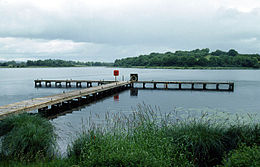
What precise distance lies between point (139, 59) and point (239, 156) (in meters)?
180

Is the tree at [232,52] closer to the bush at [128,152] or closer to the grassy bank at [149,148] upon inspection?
the grassy bank at [149,148]

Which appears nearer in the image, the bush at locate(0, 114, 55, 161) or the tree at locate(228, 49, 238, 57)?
the bush at locate(0, 114, 55, 161)

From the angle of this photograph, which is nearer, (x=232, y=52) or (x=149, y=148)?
(x=149, y=148)

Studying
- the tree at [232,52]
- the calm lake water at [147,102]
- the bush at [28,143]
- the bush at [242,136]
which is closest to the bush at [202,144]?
the bush at [242,136]

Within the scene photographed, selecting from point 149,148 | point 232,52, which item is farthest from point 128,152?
point 232,52

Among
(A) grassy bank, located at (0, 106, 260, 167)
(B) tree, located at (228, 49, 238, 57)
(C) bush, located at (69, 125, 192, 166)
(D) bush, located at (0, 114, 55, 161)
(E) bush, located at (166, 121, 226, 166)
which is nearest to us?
Result: (C) bush, located at (69, 125, 192, 166)

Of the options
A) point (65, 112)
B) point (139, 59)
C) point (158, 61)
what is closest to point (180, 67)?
point (158, 61)

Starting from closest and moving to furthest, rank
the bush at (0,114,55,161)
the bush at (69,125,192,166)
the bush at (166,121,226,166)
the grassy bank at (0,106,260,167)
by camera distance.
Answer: the bush at (69,125,192,166) → the grassy bank at (0,106,260,167) → the bush at (166,121,226,166) → the bush at (0,114,55,161)

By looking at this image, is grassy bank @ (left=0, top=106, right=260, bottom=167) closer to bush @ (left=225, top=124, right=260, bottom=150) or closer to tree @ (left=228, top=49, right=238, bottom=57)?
bush @ (left=225, top=124, right=260, bottom=150)

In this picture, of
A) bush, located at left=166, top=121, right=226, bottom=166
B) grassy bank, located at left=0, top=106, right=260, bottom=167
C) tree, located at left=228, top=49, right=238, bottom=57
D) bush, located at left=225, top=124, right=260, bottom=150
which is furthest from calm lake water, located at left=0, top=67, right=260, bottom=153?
tree, located at left=228, top=49, right=238, bottom=57

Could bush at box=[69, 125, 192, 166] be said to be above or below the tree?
below

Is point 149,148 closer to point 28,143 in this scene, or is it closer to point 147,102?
point 28,143

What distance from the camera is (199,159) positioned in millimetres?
6992

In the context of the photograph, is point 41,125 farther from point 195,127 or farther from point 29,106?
point 29,106
